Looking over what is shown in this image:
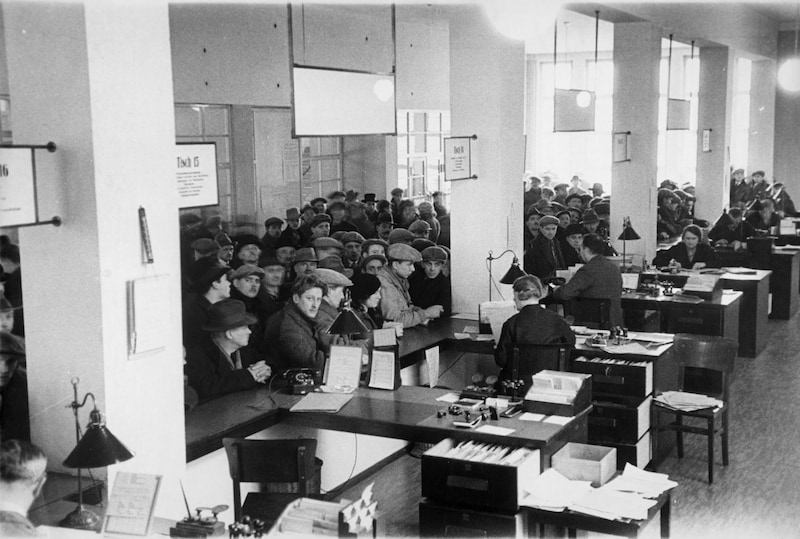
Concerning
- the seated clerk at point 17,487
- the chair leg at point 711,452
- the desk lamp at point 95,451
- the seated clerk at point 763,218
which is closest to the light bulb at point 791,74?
the seated clerk at point 763,218

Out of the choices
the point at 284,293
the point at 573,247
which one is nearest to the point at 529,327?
the point at 284,293

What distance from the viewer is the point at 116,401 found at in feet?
13.2

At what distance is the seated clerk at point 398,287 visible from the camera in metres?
7.09

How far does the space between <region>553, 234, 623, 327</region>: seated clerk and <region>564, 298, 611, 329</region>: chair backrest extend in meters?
0.04

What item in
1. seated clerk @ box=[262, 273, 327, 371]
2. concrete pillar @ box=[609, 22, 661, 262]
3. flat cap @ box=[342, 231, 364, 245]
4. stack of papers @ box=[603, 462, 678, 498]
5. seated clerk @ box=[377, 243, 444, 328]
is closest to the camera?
stack of papers @ box=[603, 462, 678, 498]

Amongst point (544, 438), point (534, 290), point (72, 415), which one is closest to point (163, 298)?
point (72, 415)

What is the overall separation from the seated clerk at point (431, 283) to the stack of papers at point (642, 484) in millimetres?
3432

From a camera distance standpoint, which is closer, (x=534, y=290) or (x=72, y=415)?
(x=72, y=415)

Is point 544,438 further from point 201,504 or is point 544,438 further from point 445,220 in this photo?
point 445,220

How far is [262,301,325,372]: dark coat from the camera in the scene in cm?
566

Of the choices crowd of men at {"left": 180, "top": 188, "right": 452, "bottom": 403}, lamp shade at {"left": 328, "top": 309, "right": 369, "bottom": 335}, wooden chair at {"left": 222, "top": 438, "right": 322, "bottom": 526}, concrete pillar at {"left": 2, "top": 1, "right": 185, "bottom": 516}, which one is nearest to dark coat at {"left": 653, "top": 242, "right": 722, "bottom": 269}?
crowd of men at {"left": 180, "top": 188, "right": 452, "bottom": 403}

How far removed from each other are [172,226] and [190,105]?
6978 millimetres

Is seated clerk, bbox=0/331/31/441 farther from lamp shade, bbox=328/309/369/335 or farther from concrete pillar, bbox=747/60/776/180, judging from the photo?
concrete pillar, bbox=747/60/776/180

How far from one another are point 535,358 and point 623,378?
64 centimetres
